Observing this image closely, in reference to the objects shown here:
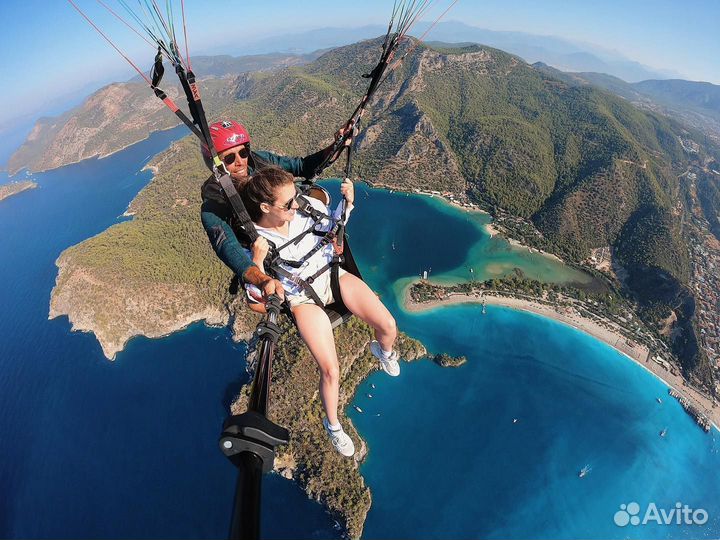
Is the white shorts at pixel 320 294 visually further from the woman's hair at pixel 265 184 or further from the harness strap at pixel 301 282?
the woman's hair at pixel 265 184

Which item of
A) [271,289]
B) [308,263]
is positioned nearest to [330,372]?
[308,263]

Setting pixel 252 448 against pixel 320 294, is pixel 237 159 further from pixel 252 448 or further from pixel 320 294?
pixel 252 448

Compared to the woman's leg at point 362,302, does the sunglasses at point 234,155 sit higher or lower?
higher

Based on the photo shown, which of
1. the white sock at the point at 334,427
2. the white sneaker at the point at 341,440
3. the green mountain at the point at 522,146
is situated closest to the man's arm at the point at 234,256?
the white sock at the point at 334,427

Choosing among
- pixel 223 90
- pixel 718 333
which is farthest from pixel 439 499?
pixel 223 90

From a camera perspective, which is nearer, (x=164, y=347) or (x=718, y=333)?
(x=164, y=347)

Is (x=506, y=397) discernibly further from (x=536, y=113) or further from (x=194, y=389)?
(x=536, y=113)
